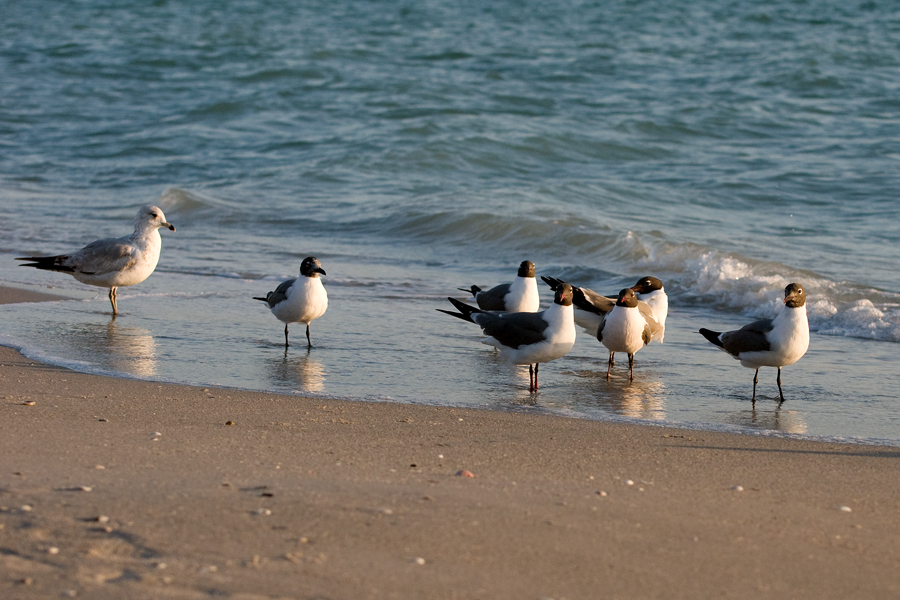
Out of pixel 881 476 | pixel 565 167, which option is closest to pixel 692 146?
pixel 565 167

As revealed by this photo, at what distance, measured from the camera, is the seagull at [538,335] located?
19.9ft

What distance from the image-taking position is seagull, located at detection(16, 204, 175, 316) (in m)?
8.10

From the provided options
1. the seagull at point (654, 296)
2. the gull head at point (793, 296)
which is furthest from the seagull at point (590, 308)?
the gull head at point (793, 296)

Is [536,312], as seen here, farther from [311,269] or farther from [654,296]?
[311,269]

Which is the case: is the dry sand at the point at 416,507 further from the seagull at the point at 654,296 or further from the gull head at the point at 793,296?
the seagull at the point at 654,296

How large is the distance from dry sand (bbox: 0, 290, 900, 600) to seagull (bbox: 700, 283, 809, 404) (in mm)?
1147

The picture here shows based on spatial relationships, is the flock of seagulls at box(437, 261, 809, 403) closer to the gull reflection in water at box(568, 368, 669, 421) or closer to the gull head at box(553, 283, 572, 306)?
the gull head at box(553, 283, 572, 306)

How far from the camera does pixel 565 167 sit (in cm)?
1595

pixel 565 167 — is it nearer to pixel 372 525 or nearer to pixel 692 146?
pixel 692 146

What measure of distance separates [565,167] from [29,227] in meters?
7.75

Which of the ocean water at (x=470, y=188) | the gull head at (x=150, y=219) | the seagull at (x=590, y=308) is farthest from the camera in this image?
the gull head at (x=150, y=219)

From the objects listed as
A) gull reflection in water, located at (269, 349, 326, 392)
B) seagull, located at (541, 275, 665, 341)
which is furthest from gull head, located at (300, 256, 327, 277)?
seagull, located at (541, 275, 665, 341)

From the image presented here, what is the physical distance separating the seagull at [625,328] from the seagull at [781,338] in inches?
28.0

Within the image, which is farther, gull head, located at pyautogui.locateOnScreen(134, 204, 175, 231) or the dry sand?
gull head, located at pyautogui.locateOnScreen(134, 204, 175, 231)
